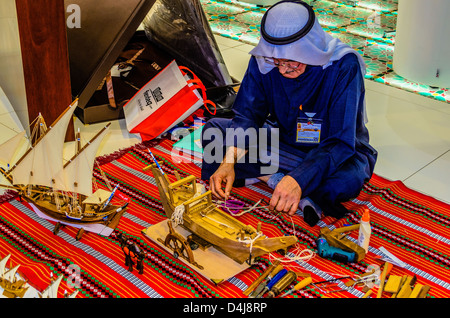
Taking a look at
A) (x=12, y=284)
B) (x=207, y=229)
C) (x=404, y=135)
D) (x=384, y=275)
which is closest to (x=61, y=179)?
(x=12, y=284)

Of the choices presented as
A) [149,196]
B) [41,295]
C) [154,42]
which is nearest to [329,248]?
[149,196]

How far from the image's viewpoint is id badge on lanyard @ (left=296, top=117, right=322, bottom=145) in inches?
100

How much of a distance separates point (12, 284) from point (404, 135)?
2334 millimetres

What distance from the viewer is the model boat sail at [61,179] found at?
220 cm

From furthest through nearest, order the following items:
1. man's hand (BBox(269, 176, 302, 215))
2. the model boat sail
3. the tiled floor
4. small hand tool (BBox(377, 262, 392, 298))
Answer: the tiled floor, man's hand (BBox(269, 176, 302, 215)), the model boat sail, small hand tool (BBox(377, 262, 392, 298))

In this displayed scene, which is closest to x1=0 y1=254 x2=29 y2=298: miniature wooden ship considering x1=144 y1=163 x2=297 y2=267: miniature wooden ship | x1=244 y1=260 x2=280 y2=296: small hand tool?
x1=144 y1=163 x2=297 y2=267: miniature wooden ship

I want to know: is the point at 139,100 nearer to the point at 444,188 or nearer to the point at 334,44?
the point at 334,44

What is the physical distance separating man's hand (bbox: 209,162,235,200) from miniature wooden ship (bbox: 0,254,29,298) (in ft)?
2.81

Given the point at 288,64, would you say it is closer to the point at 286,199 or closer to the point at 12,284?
the point at 286,199

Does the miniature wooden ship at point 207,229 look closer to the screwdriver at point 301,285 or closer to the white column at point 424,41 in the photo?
the screwdriver at point 301,285

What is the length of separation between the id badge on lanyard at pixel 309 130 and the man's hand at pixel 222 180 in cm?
34

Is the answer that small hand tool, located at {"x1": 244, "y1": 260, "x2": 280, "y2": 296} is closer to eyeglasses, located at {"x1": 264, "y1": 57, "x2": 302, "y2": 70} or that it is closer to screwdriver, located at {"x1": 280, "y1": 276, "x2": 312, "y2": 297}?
screwdriver, located at {"x1": 280, "y1": 276, "x2": 312, "y2": 297}

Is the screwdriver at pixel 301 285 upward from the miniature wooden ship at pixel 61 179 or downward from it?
downward

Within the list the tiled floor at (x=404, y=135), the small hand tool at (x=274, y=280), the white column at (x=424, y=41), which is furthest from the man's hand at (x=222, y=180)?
the white column at (x=424, y=41)
